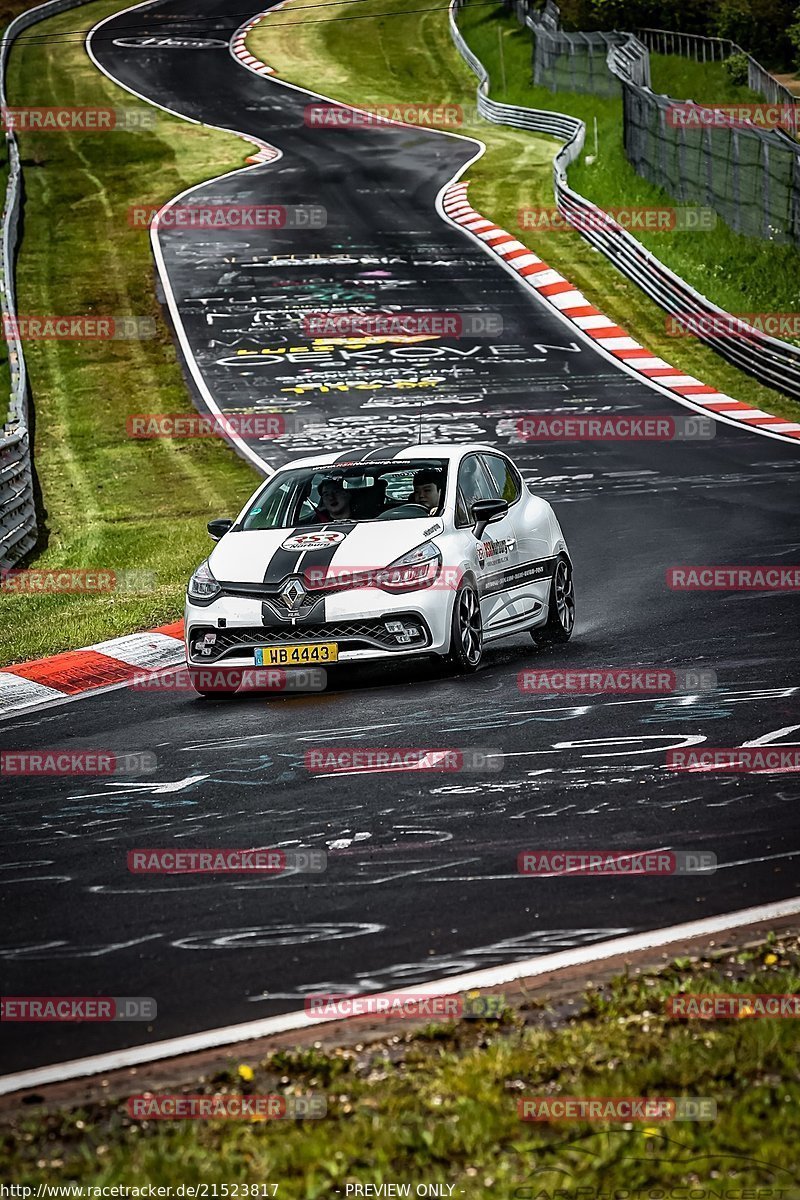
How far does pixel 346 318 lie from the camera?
3466 cm

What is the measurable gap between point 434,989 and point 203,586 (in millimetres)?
6553

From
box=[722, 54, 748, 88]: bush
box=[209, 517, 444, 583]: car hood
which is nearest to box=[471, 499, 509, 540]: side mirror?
box=[209, 517, 444, 583]: car hood

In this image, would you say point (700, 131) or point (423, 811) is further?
point (700, 131)

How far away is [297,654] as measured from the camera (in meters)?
11.5

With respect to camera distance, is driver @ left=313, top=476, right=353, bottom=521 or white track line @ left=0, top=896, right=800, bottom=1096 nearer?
white track line @ left=0, top=896, right=800, bottom=1096

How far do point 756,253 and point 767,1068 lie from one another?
31.8 meters

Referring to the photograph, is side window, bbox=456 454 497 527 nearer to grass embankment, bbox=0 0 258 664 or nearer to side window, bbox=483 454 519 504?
side window, bbox=483 454 519 504

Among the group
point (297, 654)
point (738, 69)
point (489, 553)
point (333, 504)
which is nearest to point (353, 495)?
point (333, 504)

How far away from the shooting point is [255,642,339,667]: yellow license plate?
11406mm

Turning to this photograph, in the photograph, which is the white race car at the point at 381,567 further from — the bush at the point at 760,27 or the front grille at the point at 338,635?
the bush at the point at 760,27

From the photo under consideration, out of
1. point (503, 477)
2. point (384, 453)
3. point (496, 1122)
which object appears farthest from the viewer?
point (503, 477)

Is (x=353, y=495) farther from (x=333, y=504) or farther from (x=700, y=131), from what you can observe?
(x=700, y=131)

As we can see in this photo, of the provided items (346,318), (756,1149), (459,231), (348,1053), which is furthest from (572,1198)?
(459,231)

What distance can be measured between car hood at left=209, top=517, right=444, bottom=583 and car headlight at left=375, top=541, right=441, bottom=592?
6 cm
